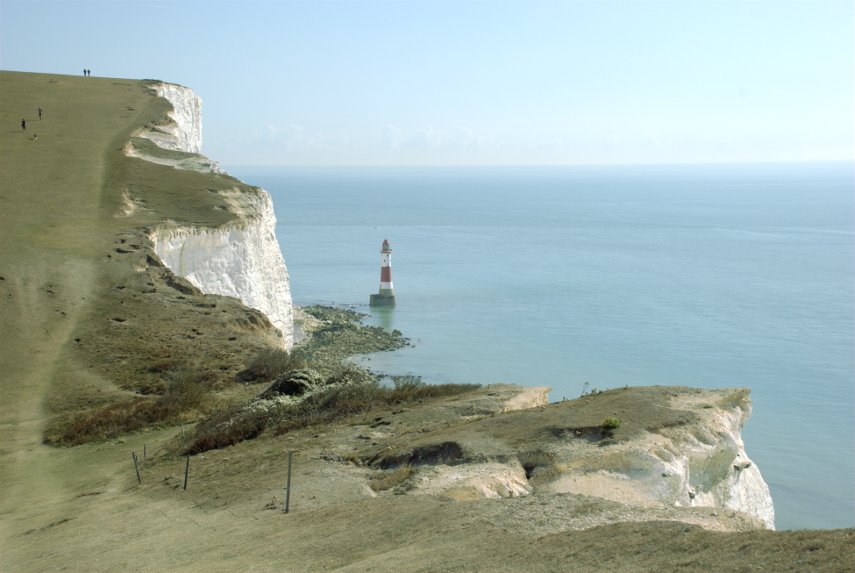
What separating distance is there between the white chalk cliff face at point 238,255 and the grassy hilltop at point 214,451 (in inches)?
37.2

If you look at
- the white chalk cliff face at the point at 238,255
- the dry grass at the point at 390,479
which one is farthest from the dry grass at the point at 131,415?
the white chalk cliff face at the point at 238,255

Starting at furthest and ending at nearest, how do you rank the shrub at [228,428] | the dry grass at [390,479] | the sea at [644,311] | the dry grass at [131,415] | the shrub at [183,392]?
the sea at [644,311], the shrub at [183,392], the dry grass at [131,415], the shrub at [228,428], the dry grass at [390,479]

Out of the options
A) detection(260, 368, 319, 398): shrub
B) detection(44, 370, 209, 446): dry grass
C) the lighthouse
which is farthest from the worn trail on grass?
the lighthouse

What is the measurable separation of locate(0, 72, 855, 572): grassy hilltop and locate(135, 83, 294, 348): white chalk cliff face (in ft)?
3.10

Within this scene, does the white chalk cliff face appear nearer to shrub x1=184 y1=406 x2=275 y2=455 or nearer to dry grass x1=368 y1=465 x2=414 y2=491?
shrub x1=184 y1=406 x2=275 y2=455

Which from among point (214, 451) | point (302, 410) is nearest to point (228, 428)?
point (214, 451)

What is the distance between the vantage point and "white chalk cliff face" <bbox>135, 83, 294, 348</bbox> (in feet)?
119

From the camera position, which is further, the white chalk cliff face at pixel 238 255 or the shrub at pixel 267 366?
the white chalk cliff face at pixel 238 255

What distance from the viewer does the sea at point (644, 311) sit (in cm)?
3866

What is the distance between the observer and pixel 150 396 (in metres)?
23.7

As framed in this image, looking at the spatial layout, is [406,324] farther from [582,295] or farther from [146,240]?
[146,240]

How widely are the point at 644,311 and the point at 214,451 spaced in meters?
48.5

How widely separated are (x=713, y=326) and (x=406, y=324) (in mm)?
19136

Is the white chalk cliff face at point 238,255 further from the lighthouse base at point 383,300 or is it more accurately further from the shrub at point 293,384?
the lighthouse base at point 383,300
